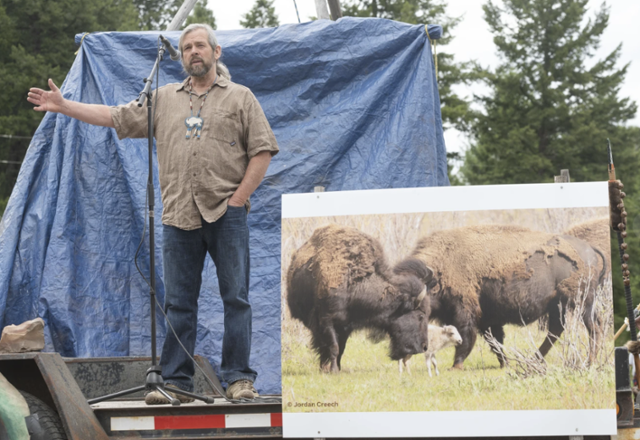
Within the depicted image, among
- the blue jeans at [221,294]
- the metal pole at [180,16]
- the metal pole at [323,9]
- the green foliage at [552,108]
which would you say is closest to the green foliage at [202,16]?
the green foliage at [552,108]

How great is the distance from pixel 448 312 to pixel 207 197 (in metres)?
1.24

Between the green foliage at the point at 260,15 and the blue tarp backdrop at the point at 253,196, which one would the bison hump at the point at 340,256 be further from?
the green foliage at the point at 260,15

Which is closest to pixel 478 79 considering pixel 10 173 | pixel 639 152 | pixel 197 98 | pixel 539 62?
pixel 539 62

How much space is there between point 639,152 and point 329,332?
76.2 ft

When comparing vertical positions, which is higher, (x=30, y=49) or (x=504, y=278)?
(x=30, y=49)

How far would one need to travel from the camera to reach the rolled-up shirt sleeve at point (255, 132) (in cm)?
345

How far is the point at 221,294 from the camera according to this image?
3.42m

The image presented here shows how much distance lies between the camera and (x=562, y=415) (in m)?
2.57

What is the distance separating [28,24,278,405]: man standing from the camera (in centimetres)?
337

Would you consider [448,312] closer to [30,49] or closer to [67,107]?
[67,107]

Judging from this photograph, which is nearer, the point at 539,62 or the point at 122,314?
the point at 122,314

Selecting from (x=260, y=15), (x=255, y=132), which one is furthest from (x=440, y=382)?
(x=260, y=15)

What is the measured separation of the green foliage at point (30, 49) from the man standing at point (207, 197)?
16123 mm

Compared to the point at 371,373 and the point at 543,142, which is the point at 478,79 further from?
the point at 371,373
